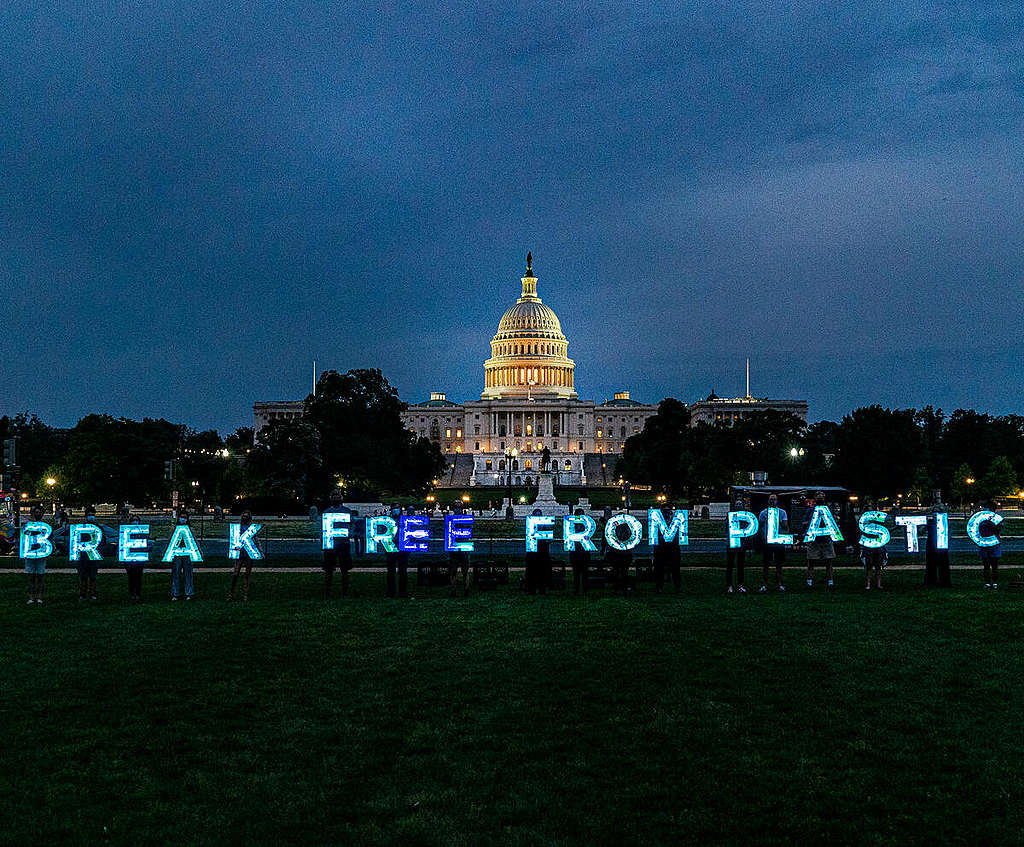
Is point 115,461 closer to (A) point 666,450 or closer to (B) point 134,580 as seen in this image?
(A) point 666,450

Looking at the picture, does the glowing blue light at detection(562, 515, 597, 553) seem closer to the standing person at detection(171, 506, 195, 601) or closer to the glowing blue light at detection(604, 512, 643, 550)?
the glowing blue light at detection(604, 512, 643, 550)

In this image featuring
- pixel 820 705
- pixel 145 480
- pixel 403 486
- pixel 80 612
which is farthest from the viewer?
pixel 403 486

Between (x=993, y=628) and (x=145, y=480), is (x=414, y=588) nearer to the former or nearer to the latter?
(x=993, y=628)

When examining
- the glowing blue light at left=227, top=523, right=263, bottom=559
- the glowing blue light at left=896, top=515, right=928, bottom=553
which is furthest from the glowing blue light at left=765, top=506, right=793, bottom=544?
the glowing blue light at left=227, top=523, right=263, bottom=559

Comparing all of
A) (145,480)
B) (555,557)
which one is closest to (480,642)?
(555,557)

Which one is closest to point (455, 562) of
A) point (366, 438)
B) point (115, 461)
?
point (115, 461)

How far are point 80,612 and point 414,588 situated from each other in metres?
7.75

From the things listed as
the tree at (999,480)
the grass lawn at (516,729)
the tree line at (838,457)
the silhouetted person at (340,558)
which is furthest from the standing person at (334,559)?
the tree at (999,480)

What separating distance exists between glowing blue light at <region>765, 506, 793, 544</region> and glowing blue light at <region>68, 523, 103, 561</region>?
578 inches

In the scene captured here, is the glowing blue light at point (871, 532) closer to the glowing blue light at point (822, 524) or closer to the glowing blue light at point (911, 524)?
the glowing blue light at point (822, 524)

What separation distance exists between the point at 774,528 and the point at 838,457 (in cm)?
5703

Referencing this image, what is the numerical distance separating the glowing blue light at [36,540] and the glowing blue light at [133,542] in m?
1.47

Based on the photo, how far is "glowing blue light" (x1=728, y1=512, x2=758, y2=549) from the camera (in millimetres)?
23531

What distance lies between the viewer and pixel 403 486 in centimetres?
7806
